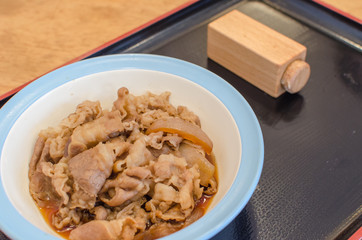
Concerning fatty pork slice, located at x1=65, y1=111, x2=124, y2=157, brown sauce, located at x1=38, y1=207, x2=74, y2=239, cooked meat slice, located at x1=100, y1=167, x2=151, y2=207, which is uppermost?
fatty pork slice, located at x1=65, y1=111, x2=124, y2=157

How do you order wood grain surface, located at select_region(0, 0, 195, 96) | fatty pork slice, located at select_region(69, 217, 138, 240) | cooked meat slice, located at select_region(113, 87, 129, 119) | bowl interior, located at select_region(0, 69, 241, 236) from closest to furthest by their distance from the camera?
fatty pork slice, located at select_region(69, 217, 138, 240) < bowl interior, located at select_region(0, 69, 241, 236) < cooked meat slice, located at select_region(113, 87, 129, 119) < wood grain surface, located at select_region(0, 0, 195, 96)

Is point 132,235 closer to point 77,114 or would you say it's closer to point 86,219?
point 86,219

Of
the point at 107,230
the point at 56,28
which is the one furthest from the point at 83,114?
the point at 56,28

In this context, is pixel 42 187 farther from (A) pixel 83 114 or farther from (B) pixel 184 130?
(B) pixel 184 130

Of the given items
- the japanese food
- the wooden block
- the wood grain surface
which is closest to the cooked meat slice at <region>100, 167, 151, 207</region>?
the japanese food

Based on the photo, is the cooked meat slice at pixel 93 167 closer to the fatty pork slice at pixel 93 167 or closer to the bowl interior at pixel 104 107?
the fatty pork slice at pixel 93 167

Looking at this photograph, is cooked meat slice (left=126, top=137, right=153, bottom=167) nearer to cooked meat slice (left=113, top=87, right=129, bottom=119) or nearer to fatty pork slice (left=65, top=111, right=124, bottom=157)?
fatty pork slice (left=65, top=111, right=124, bottom=157)

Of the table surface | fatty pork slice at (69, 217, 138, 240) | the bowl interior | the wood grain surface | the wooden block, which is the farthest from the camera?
the wood grain surface

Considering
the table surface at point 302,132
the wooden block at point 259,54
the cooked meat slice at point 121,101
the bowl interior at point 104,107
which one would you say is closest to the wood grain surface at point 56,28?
the table surface at point 302,132
